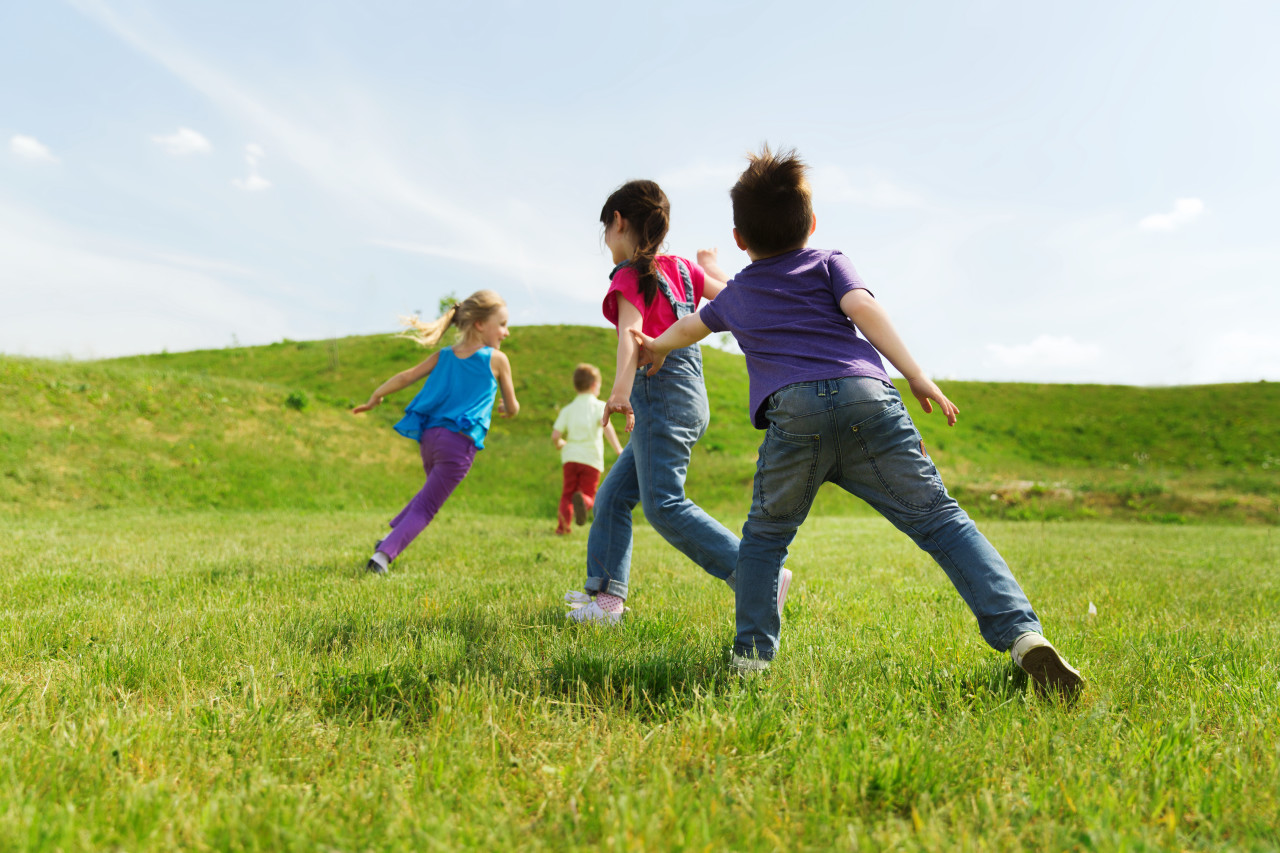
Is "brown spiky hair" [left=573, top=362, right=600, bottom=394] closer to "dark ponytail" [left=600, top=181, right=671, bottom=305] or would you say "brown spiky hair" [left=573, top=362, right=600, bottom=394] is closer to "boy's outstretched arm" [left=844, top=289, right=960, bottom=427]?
"dark ponytail" [left=600, top=181, right=671, bottom=305]

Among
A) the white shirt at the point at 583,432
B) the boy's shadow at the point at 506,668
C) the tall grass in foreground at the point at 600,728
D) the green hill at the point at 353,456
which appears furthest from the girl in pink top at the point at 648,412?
the green hill at the point at 353,456

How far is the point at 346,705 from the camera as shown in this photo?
2.24m

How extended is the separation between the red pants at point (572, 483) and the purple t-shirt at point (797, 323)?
696 centimetres

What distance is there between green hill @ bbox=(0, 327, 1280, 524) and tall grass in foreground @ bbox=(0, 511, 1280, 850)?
37.6 ft

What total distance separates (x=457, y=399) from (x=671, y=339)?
9.99 ft

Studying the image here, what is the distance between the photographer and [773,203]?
2926 mm

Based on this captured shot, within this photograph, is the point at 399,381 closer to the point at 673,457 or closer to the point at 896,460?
the point at 673,457

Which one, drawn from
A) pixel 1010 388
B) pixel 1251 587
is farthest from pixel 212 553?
pixel 1010 388

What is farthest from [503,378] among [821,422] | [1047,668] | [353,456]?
[353,456]

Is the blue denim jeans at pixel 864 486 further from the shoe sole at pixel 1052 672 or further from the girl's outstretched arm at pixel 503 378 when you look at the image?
the girl's outstretched arm at pixel 503 378

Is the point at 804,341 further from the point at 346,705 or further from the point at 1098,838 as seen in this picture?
the point at 346,705

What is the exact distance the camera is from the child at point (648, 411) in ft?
11.6

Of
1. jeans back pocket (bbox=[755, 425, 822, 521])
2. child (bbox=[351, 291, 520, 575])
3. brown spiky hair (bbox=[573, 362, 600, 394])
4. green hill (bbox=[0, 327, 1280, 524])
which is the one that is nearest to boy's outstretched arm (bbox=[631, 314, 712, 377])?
jeans back pocket (bbox=[755, 425, 822, 521])

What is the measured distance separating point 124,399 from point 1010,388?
42.4 meters
